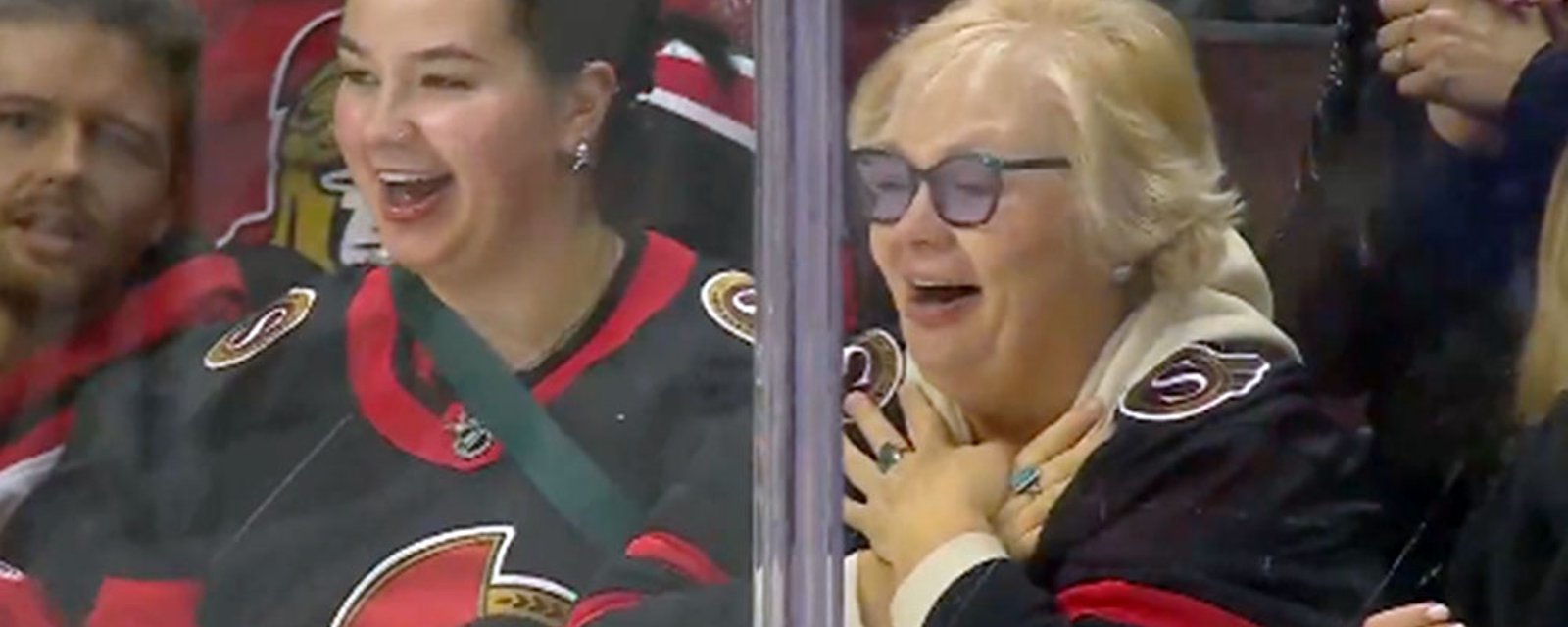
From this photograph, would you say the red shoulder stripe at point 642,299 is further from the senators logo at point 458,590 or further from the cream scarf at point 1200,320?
the cream scarf at point 1200,320

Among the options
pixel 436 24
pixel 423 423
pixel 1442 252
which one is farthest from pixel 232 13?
pixel 1442 252

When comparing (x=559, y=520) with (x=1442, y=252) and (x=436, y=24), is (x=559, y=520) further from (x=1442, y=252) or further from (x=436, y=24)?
(x=1442, y=252)

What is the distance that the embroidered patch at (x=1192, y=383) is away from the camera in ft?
2.95

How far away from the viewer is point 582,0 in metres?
0.96

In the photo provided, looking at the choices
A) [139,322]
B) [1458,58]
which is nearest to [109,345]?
[139,322]

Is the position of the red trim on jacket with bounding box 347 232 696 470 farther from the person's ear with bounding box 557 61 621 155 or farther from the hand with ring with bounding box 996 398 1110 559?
the hand with ring with bounding box 996 398 1110 559

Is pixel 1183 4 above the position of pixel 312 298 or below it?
above

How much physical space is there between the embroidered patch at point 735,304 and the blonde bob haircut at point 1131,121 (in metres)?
0.14

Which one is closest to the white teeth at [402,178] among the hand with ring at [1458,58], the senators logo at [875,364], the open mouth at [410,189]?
the open mouth at [410,189]

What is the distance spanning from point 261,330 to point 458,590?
15 centimetres

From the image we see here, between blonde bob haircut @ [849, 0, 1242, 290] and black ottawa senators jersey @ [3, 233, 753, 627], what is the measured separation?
17 centimetres

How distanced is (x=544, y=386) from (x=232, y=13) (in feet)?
0.74

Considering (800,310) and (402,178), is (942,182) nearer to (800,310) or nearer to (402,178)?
(800,310)

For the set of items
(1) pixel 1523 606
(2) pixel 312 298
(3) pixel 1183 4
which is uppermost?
(3) pixel 1183 4
